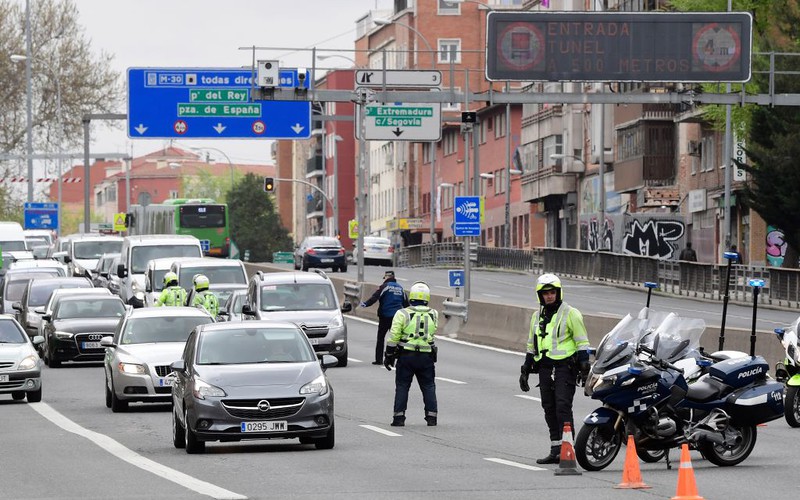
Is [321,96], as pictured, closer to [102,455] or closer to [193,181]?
[102,455]

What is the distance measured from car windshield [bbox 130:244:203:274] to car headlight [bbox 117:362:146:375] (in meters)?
21.7

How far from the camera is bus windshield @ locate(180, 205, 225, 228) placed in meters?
76.2

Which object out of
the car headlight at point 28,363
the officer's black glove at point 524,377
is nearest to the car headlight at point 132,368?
the car headlight at point 28,363

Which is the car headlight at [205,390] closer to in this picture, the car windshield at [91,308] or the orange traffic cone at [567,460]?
the orange traffic cone at [567,460]

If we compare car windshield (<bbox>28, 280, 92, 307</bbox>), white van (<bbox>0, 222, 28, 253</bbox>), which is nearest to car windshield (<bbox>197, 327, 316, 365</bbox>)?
car windshield (<bbox>28, 280, 92, 307</bbox>)

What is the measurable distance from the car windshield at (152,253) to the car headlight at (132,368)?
853 inches

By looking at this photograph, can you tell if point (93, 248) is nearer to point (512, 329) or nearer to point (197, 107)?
point (197, 107)

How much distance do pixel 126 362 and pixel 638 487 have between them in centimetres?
1169

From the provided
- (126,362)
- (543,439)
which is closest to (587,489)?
(543,439)

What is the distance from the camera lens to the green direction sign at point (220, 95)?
51125mm

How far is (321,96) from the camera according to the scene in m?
39.8

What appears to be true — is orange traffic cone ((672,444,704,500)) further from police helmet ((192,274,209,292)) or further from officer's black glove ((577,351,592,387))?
police helmet ((192,274,209,292))

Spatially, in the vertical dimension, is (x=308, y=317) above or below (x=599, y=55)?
below

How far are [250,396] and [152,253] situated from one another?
29.1m
